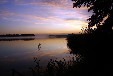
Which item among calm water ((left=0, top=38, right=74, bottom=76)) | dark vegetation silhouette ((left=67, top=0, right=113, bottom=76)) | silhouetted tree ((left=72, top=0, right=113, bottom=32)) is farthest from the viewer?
calm water ((left=0, top=38, right=74, bottom=76))

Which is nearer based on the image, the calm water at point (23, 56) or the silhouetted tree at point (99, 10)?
the silhouetted tree at point (99, 10)

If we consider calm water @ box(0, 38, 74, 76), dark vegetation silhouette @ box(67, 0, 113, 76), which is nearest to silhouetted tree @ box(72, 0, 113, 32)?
dark vegetation silhouette @ box(67, 0, 113, 76)

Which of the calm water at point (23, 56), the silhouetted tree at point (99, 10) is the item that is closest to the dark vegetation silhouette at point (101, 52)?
the silhouetted tree at point (99, 10)

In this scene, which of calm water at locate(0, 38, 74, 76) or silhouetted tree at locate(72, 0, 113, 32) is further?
calm water at locate(0, 38, 74, 76)

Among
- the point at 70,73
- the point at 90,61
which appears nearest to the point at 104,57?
the point at 90,61

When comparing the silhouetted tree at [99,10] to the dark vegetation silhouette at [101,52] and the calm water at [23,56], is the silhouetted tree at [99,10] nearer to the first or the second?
the dark vegetation silhouette at [101,52]

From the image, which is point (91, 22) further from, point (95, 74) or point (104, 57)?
point (95, 74)

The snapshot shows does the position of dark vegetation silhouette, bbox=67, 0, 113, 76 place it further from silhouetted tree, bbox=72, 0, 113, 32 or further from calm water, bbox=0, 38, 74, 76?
Result: calm water, bbox=0, 38, 74, 76

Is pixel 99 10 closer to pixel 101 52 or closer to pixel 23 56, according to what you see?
pixel 101 52

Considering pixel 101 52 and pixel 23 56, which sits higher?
pixel 101 52

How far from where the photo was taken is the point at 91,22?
52.8 feet

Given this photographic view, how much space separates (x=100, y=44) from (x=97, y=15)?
486 cm

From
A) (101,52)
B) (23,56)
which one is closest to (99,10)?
(101,52)

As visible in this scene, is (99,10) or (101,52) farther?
(99,10)
